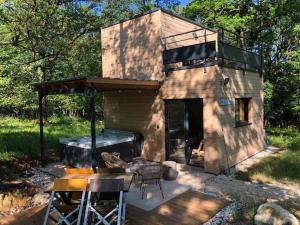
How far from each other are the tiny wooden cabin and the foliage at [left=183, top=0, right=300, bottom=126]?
5.71 metres

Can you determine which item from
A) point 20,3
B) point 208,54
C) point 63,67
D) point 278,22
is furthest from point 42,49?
point 278,22

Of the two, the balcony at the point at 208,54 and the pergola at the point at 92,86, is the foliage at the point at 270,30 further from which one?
A: the pergola at the point at 92,86

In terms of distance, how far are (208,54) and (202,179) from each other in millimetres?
3477

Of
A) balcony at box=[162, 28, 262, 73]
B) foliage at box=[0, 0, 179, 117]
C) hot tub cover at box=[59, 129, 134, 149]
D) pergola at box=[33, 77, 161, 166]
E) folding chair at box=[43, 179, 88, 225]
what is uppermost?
foliage at box=[0, 0, 179, 117]

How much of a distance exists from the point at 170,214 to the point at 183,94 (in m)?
4.04

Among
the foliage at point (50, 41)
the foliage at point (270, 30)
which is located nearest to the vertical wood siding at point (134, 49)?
the foliage at point (50, 41)

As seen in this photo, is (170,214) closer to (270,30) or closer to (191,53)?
(191,53)

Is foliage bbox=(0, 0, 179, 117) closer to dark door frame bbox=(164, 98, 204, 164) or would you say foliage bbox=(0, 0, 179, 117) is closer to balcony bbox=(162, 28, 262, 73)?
balcony bbox=(162, 28, 262, 73)

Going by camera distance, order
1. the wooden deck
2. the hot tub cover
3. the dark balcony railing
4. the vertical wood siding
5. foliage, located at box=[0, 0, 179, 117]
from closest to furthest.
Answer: the wooden deck < the dark balcony railing < the hot tub cover < the vertical wood siding < foliage, located at box=[0, 0, 179, 117]

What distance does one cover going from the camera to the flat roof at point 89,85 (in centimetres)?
669

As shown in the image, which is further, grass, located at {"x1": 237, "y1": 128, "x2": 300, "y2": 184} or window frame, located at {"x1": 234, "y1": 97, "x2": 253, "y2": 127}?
window frame, located at {"x1": 234, "y1": 97, "x2": 253, "y2": 127}

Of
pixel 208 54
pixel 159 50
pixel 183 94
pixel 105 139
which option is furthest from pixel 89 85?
pixel 208 54

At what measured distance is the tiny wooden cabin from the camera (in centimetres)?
767

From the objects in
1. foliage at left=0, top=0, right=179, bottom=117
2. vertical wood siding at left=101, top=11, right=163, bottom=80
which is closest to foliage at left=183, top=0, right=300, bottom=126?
foliage at left=0, top=0, right=179, bottom=117
